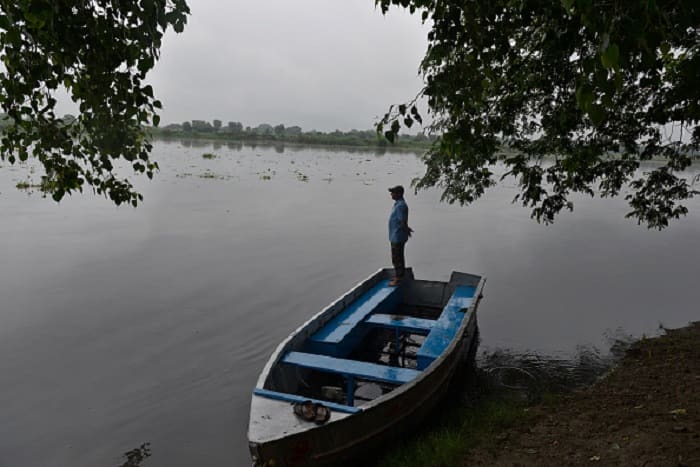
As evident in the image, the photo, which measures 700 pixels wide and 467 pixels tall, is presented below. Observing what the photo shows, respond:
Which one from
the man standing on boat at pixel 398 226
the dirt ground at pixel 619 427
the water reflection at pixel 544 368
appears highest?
the man standing on boat at pixel 398 226

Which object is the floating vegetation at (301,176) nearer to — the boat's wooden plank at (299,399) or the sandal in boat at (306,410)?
the boat's wooden plank at (299,399)

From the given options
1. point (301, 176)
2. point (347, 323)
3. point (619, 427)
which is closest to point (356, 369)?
point (347, 323)

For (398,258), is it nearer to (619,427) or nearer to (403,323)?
(403,323)

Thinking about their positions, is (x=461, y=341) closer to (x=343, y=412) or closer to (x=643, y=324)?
(x=343, y=412)

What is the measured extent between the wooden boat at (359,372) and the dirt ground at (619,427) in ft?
3.79

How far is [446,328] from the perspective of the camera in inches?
322

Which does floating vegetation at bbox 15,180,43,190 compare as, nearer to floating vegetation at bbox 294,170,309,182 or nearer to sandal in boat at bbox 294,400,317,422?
floating vegetation at bbox 294,170,309,182

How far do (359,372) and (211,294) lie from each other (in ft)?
25.7

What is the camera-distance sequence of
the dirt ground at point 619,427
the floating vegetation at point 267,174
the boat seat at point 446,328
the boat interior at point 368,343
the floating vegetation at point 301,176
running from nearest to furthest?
the dirt ground at point 619,427 → the boat interior at point 368,343 → the boat seat at point 446,328 → the floating vegetation at point 267,174 → the floating vegetation at point 301,176

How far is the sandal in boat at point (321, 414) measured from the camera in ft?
17.4

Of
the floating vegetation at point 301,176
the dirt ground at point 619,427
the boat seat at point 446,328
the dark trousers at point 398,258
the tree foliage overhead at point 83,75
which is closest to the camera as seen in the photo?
the tree foliage overhead at point 83,75

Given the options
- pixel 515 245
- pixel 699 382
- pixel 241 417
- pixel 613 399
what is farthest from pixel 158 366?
pixel 515 245

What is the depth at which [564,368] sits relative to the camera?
394 inches

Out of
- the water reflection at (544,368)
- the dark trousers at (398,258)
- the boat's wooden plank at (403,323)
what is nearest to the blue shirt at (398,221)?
the dark trousers at (398,258)
